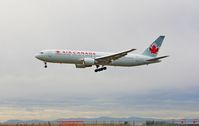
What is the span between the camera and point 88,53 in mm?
93250

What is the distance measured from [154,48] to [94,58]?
27.7m

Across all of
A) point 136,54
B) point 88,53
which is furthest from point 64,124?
point 136,54

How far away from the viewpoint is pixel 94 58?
94.1m

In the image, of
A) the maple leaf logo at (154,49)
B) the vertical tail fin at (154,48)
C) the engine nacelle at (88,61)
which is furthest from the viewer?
the maple leaf logo at (154,49)

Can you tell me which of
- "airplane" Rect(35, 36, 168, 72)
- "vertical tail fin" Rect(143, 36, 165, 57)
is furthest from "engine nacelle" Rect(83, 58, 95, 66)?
"vertical tail fin" Rect(143, 36, 165, 57)

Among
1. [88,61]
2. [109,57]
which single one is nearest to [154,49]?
[109,57]

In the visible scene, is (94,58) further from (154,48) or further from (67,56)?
(154,48)

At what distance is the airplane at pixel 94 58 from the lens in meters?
88.1

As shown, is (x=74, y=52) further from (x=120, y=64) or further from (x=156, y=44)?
(x=156, y=44)

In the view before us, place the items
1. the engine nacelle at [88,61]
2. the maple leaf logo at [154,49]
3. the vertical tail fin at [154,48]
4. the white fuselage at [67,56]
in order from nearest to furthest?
1. the white fuselage at [67,56]
2. the engine nacelle at [88,61]
3. the vertical tail fin at [154,48]
4. the maple leaf logo at [154,49]

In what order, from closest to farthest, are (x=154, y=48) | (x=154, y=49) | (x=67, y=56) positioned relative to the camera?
(x=67, y=56) < (x=154, y=49) < (x=154, y=48)

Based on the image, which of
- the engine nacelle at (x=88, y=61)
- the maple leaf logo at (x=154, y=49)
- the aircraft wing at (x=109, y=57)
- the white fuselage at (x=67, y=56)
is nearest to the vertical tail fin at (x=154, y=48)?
the maple leaf logo at (x=154, y=49)

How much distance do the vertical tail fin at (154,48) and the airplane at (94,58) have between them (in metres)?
2.72

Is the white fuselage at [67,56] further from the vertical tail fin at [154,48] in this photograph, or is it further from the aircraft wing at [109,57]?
the vertical tail fin at [154,48]
